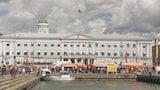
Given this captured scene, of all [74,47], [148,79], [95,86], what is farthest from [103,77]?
[74,47]

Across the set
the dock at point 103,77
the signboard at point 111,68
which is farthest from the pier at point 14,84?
the signboard at point 111,68

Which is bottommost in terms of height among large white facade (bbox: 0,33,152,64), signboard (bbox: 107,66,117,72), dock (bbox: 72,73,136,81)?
dock (bbox: 72,73,136,81)

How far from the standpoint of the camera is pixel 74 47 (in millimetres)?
194000

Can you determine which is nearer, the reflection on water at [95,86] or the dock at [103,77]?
the reflection on water at [95,86]

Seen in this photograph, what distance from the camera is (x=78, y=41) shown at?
193625 millimetres

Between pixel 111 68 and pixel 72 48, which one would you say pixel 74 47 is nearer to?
pixel 72 48

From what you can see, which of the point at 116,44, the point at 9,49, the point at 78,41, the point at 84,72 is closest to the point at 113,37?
the point at 116,44

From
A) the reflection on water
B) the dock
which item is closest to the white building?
the dock

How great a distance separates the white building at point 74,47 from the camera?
18888cm

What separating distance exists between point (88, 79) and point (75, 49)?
93394 mm

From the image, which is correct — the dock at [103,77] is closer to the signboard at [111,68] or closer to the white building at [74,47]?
the signboard at [111,68]

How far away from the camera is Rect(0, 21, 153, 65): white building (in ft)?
620

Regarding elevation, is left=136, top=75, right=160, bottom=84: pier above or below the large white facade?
below

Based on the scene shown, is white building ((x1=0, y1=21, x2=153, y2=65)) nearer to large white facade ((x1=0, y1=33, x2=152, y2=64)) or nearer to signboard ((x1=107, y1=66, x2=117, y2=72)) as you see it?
large white facade ((x1=0, y1=33, x2=152, y2=64))
